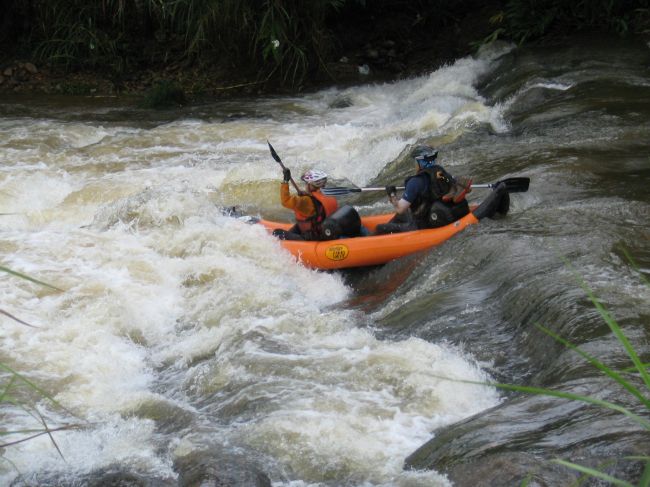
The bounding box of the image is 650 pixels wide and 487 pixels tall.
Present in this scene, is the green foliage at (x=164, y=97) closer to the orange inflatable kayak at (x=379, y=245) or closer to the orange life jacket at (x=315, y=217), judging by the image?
the orange life jacket at (x=315, y=217)

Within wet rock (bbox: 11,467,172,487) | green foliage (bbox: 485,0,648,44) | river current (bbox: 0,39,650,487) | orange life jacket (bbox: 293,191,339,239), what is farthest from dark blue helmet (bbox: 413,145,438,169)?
green foliage (bbox: 485,0,648,44)

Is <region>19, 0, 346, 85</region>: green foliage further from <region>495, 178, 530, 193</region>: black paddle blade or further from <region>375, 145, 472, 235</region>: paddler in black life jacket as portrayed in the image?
<region>495, 178, 530, 193</region>: black paddle blade

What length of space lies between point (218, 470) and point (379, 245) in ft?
9.44

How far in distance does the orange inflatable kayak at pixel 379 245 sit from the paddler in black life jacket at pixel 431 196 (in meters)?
0.07

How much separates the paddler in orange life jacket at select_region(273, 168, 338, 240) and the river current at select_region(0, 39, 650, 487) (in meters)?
0.28

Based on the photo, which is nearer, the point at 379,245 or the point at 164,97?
the point at 379,245

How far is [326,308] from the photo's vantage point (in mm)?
5484

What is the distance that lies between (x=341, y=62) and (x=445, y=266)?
26.7ft

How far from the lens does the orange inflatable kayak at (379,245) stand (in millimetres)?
5691

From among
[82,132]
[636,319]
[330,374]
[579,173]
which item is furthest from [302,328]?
[82,132]

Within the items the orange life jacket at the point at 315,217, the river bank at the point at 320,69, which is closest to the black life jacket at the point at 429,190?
the orange life jacket at the point at 315,217

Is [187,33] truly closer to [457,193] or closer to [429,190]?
[429,190]

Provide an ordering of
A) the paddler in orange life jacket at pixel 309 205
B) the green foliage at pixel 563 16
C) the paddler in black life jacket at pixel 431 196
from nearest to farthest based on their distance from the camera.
Result: the paddler in black life jacket at pixel 431 196
the paddler in orange life jacket at pixel 309 205
the green foliage at pixel 563 16

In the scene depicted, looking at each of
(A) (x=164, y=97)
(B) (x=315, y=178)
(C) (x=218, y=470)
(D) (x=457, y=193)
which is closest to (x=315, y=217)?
(B) (x=315, y=178)
